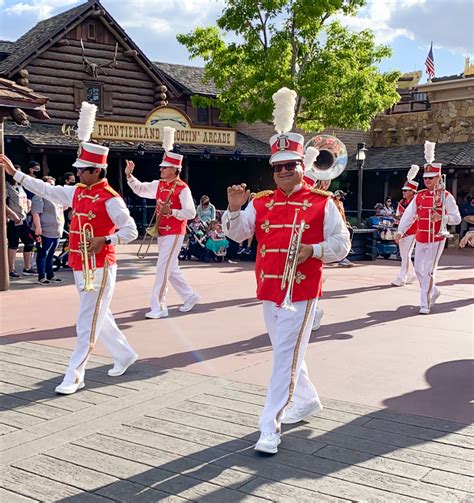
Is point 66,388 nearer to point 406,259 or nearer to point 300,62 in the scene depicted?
point 406,259

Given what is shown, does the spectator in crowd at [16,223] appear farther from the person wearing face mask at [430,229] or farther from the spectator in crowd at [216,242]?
the person wearing face mask at [430,229]

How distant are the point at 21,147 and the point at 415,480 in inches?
822

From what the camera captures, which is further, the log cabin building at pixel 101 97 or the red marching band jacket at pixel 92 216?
the log cabin building at pixel 101 97

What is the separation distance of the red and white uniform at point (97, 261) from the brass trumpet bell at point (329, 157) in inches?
96.6

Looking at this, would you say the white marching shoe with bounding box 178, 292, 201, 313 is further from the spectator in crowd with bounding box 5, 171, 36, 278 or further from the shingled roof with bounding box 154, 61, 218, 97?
the shingled roof with bounding box 154, 61, 218, 97

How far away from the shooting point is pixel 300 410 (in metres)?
4.71

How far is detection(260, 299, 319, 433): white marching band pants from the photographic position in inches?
168

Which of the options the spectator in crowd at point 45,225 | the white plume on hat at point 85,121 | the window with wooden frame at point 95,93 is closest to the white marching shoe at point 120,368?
the white plume on hat at point 85,121

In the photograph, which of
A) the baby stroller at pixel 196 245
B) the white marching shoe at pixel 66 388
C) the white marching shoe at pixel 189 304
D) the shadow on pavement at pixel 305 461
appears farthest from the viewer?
the baby stroller at pixel 196 245

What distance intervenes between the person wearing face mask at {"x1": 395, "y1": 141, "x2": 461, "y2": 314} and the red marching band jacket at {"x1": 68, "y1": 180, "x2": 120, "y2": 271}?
16.8 feet

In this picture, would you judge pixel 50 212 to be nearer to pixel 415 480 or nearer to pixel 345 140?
pixel 415 480

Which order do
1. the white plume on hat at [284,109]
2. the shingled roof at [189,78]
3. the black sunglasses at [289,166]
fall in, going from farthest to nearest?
the shingled roof at [189,78] → the white plume on hat at [284,109] → the black sunglasses at [289,166]

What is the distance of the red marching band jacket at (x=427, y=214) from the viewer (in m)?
9.16

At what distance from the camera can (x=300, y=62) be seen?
19.3m
